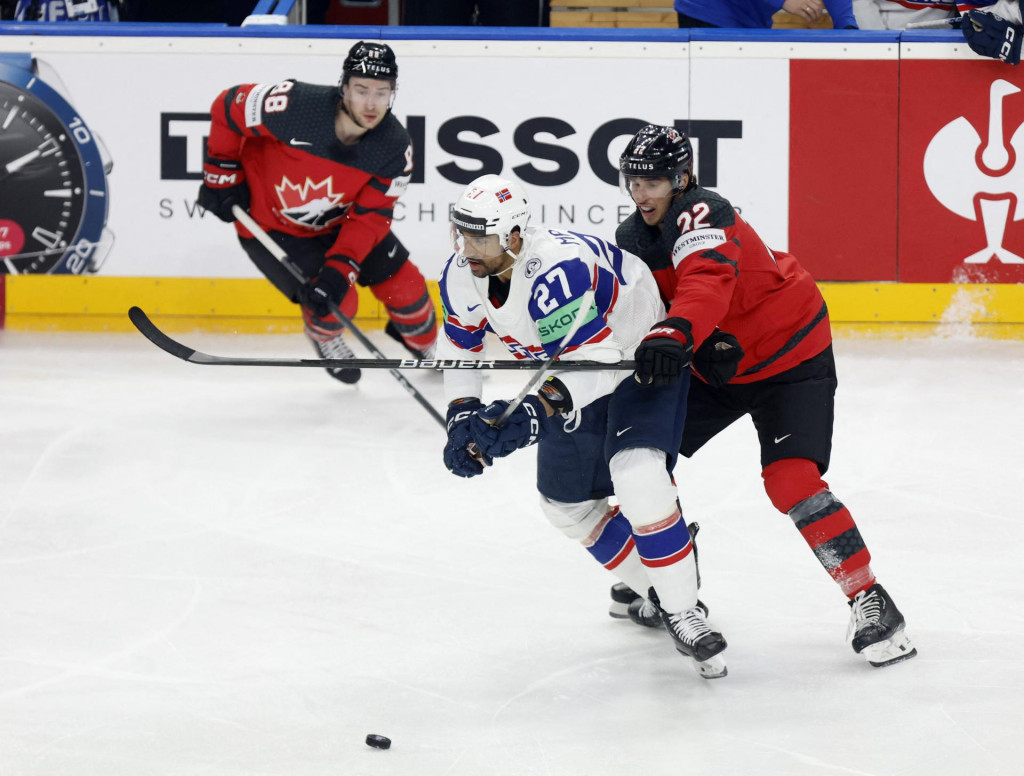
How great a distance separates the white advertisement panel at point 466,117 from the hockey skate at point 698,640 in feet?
11.2

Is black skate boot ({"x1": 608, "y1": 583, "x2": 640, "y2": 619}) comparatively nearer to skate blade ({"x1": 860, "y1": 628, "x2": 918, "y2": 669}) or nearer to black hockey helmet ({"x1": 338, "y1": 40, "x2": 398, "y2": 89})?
skate blade ({"x1": 860, "y1": 628, "x2": 918, "y2": 669})

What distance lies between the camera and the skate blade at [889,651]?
2730mm

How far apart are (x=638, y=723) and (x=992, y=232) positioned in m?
3.98

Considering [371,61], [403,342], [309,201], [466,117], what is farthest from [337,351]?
[466,117]

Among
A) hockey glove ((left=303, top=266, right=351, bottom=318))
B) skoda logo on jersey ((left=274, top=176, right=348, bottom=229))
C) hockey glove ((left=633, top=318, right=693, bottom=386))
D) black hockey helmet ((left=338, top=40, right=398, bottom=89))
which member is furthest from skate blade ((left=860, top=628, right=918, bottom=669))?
skoda logo on jersey ((left=274, top=176, right=348, bottom=229))

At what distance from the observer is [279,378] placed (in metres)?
5.33

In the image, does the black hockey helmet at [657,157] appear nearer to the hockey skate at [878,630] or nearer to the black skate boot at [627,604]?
the black skate boot at [627,604]

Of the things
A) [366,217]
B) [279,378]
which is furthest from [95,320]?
[366,217]

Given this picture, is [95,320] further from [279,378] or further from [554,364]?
[554,364]

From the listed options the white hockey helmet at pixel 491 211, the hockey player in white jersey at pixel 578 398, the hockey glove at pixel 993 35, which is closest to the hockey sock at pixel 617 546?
the hockey player in white jersey at pixel 578 398

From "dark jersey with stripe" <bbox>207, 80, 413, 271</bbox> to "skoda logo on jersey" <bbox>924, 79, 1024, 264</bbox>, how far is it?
7.72 feet

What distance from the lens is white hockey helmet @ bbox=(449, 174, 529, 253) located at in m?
2.54

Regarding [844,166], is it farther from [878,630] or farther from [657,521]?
[657,521]

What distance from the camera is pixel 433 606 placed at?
122 inches
